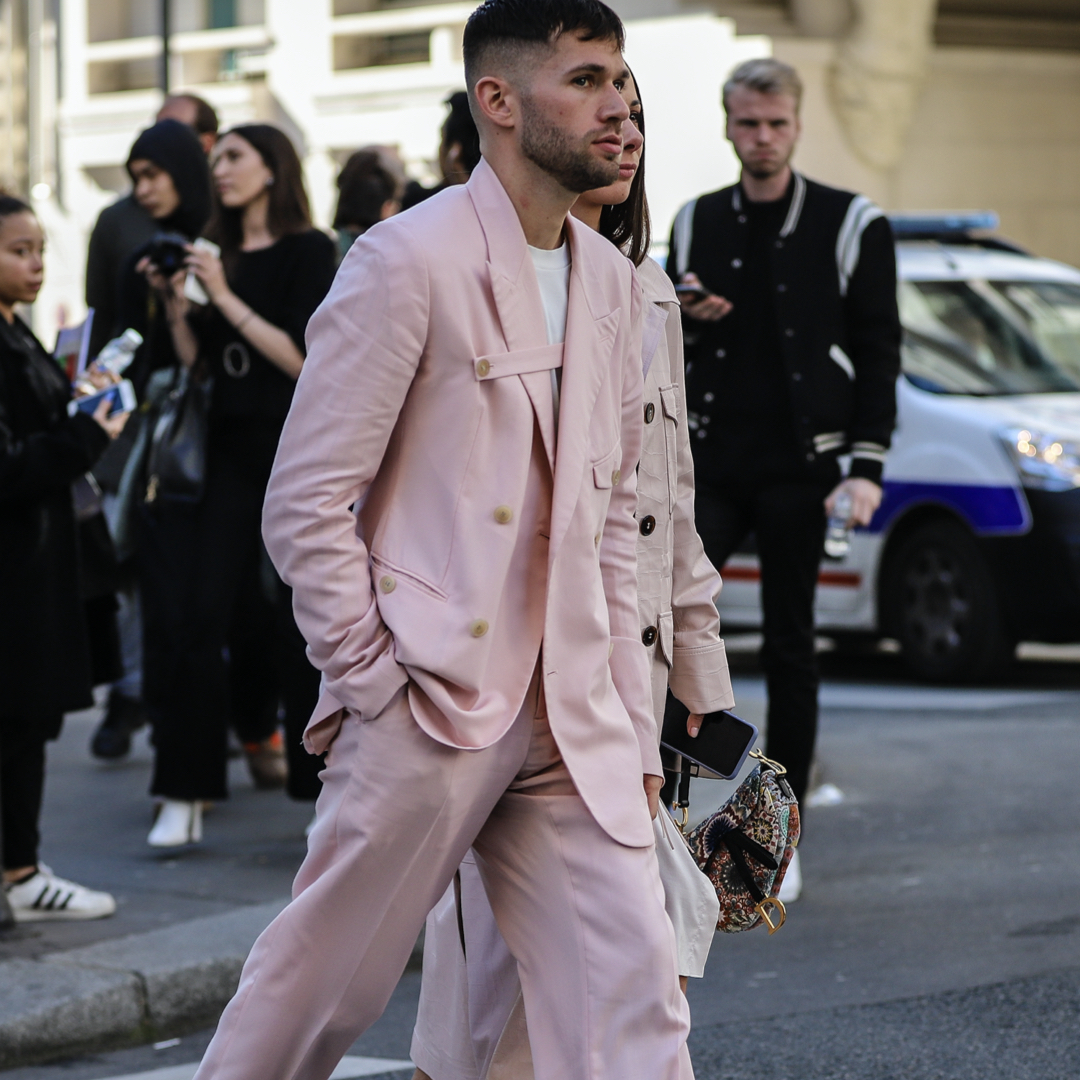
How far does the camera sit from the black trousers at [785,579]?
5.94m

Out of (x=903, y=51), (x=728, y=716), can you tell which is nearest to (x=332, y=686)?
(x=728, y=716)

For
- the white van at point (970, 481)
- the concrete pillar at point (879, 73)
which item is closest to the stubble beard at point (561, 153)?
the white van at point (970, 481)

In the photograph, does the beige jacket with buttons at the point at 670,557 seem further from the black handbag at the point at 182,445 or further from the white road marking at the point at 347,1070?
the black handbag at the point at 182,445

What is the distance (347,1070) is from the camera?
460cm

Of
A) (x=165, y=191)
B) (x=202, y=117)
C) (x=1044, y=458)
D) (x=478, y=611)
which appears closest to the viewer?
(x=478, y=611)

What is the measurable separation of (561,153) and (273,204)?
350cm

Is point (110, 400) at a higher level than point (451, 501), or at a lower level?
lower

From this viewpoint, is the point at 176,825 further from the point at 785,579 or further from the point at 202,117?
the point at 202,117

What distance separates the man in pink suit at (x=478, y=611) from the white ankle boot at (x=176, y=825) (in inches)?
131

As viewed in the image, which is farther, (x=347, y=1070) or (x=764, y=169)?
(x=764, y=169)

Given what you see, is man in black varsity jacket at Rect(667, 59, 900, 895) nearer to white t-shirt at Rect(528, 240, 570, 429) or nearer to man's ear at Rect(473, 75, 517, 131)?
white t-shirt at Rect(528, 240, 570, 429)

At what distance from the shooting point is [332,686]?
309cm

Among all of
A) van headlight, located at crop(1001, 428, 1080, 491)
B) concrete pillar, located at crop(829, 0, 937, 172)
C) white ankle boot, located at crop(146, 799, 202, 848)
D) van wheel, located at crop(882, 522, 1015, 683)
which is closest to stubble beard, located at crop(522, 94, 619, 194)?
white ankle boot, located at crop(146, 799, 202, 848)

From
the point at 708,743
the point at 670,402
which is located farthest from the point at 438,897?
the point at 670,402
